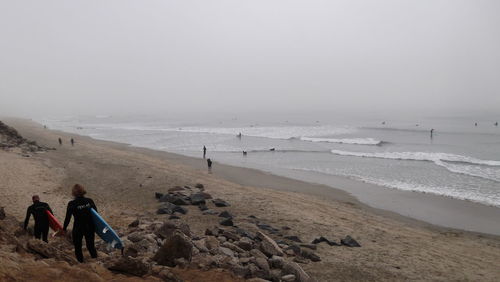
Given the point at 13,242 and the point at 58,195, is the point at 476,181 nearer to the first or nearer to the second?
the point at 58,195

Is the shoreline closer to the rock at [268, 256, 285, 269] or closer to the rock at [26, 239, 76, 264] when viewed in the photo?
the rock at [268, 256, 285, 269]

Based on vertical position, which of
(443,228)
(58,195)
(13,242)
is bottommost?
(443,228)

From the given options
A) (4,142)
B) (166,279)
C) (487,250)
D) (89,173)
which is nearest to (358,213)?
(487,250)

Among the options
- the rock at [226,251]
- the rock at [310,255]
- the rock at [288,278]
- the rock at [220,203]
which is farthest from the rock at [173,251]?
the rock at [220,203]

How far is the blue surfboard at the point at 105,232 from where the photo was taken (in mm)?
7442

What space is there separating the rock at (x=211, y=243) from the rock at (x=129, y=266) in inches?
94.5

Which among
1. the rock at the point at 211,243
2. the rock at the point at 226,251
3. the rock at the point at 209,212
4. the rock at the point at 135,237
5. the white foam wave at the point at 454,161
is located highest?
the rock at the point at 135,237

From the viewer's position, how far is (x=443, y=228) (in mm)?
16250

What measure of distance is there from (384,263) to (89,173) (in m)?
17.9

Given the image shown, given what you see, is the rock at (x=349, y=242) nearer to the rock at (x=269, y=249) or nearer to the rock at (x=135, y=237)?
the rock at (x=269, y=249)

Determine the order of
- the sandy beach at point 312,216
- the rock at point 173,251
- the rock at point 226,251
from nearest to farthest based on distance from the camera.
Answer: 1. the rock at point 173,251
2. the rock at point 226,251
3. the sandy beach at point 312,216

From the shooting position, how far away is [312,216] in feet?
50.9

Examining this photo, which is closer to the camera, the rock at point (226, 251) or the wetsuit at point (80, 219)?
the wetsuit at point (80, 219)

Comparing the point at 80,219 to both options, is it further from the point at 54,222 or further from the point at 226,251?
the point at 226,251
